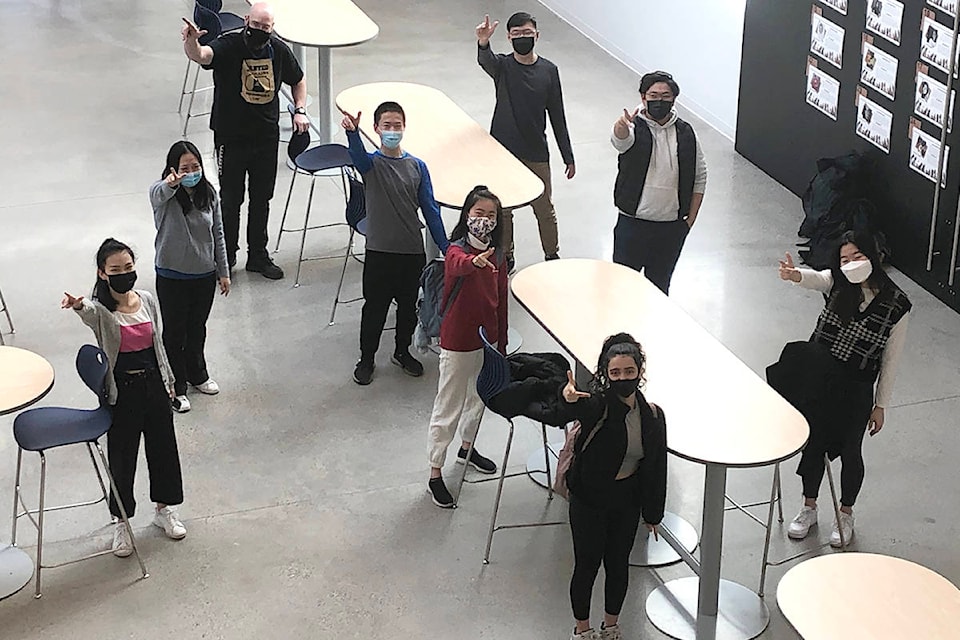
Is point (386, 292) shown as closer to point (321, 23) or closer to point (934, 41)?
point (321, 23)

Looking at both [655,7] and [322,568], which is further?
[655,7]

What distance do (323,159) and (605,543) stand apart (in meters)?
3.46

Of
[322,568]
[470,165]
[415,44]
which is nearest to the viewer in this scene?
[322,568]

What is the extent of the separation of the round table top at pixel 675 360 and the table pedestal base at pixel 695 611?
82cm

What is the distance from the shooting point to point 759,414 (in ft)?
15.9

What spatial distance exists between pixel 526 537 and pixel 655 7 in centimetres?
577

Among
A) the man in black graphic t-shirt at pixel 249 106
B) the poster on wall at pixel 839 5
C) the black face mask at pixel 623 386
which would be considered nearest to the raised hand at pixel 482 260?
the black face mask at pixel 623 386

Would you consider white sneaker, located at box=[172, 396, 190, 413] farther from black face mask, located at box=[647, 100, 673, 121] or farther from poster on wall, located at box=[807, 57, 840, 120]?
poster on wall, located at box=[807, 57, 840, 120]

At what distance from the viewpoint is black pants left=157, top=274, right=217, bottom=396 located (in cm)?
629

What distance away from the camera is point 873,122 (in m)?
7.91

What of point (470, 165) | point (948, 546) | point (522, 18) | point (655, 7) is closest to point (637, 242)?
point (470, 165)

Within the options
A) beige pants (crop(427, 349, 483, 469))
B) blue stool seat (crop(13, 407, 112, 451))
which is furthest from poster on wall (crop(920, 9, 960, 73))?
blue stool seat (crop(13, 407, 112, 451))

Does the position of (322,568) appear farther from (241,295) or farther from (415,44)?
(415,44)

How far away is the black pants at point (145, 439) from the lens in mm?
Answer: 5305
